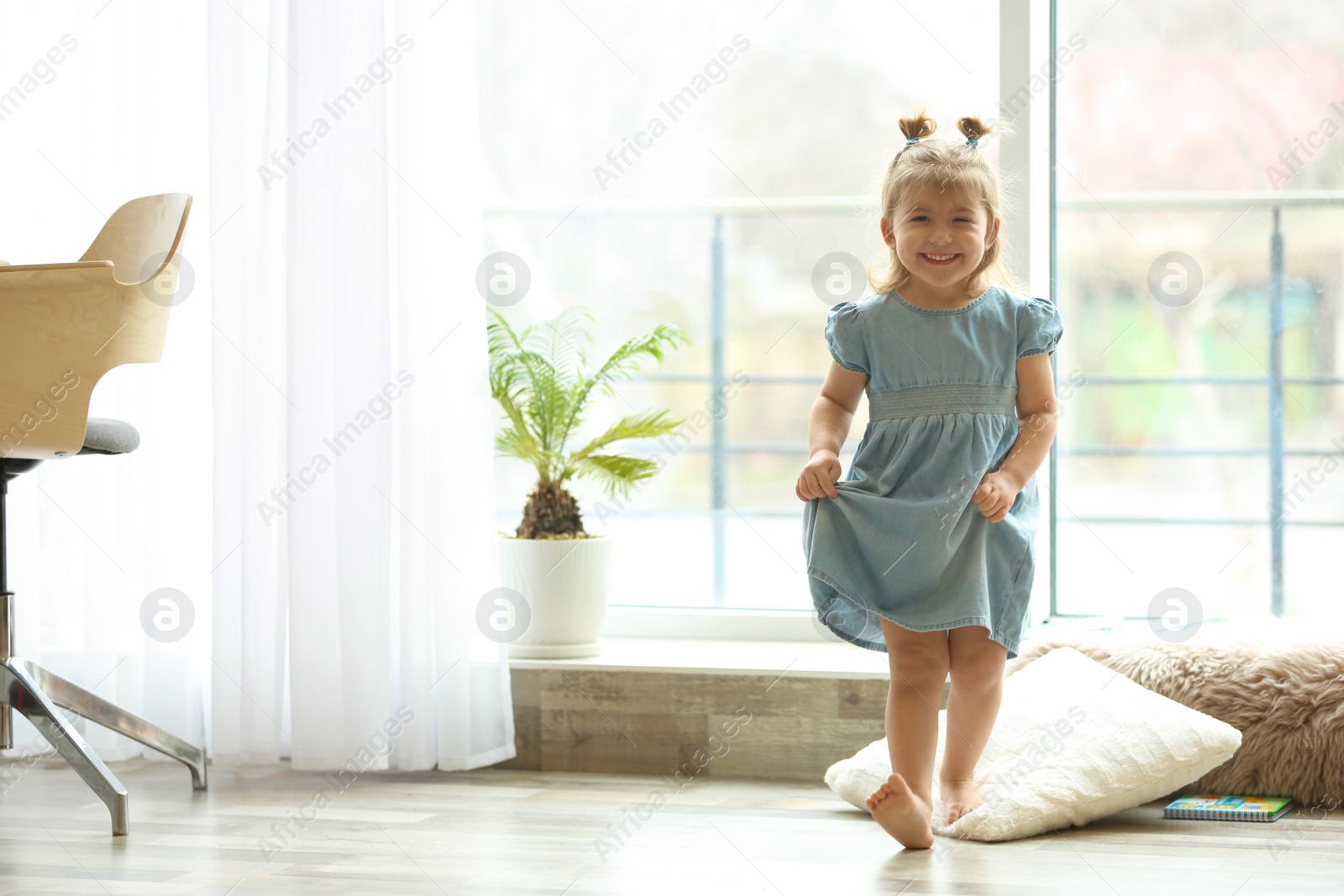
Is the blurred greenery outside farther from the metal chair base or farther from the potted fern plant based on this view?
the metal chair base

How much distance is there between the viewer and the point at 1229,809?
1769mm

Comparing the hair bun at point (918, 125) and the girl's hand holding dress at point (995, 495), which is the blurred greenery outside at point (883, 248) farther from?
the girl's hand holding dress at point (995, 495)

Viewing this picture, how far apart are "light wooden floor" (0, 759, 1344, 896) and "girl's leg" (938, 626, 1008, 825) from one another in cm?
10

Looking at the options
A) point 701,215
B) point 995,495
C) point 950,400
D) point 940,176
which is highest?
point 701,215

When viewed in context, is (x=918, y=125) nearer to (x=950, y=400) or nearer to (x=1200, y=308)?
(x=950, y=400)

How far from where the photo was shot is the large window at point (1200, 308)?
7.88ft

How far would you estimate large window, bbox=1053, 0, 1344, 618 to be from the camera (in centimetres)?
240

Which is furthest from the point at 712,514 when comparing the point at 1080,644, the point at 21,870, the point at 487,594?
the point at 21,870

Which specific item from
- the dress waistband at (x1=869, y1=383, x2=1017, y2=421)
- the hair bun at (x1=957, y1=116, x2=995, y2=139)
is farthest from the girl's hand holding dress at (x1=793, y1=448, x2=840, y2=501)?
the hair bun at (x1=957, y1=116, x2=995, y2=139)

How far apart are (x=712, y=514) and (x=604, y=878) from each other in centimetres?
133

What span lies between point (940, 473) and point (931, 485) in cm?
2

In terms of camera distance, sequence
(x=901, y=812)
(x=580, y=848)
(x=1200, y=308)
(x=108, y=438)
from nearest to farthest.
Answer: (x=901, y=812)
(x=580, y=848)
(x=108, y=438)
(x=1200, y=308)

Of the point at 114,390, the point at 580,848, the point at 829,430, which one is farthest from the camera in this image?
the point at 114,390

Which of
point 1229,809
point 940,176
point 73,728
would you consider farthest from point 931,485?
point 73,728
